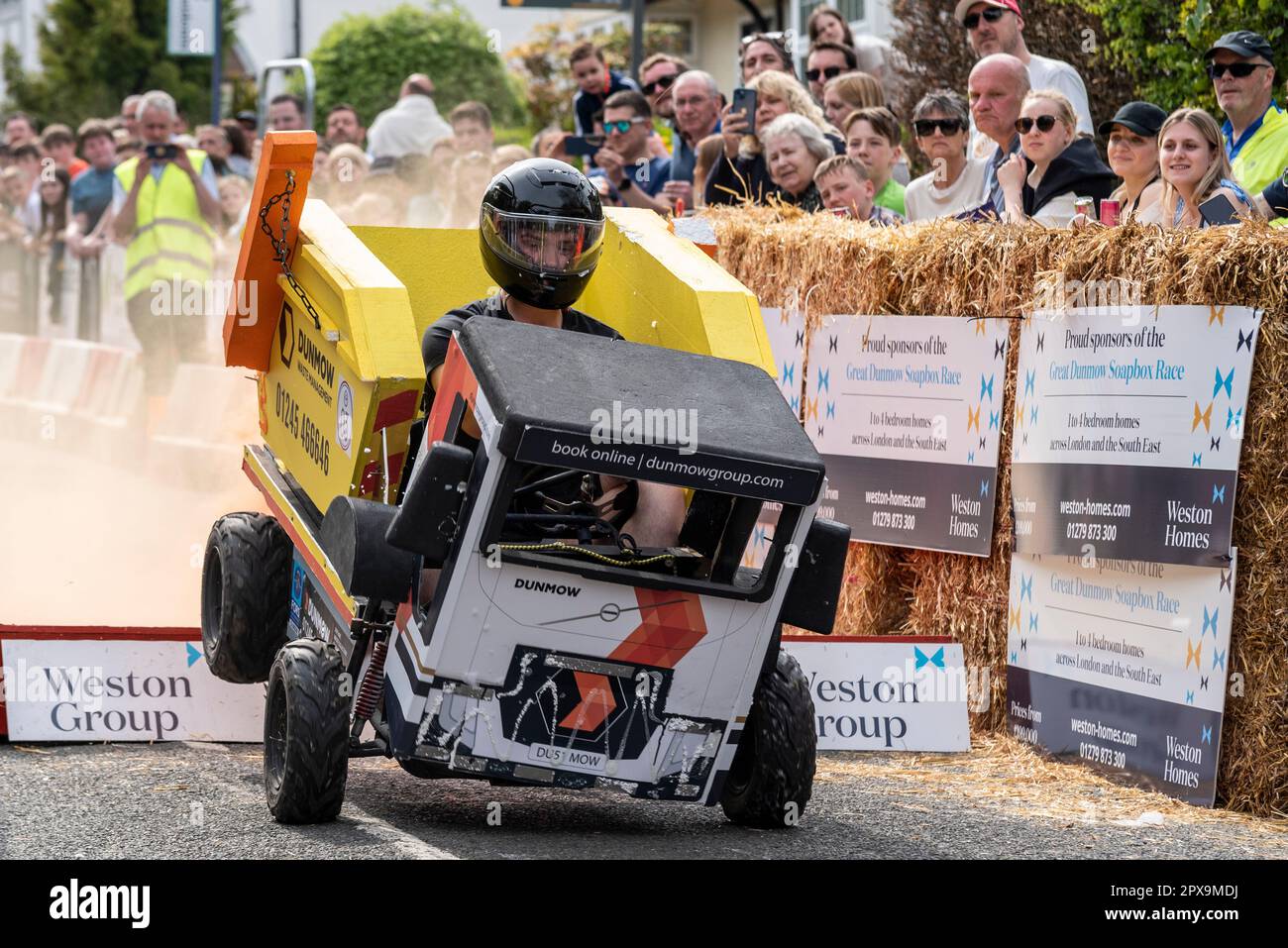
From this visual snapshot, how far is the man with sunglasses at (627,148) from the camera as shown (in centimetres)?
1275

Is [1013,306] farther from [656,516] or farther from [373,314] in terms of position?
[373,314]

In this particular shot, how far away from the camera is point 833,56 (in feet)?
42.5

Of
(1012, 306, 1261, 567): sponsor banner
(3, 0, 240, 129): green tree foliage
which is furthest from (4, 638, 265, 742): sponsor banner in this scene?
(3, 0, 240, 129): green tree foliage

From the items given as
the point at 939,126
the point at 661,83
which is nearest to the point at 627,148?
the point at 661,83

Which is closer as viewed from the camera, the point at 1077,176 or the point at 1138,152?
the point at 1138,152

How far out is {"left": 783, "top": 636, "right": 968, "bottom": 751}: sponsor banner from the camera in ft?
26.6

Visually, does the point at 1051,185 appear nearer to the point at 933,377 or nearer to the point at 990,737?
the point at 933,377

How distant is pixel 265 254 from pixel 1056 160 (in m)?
3.73

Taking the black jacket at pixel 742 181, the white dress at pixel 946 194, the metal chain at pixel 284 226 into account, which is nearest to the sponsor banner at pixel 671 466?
the metal chain at pixel 284 226

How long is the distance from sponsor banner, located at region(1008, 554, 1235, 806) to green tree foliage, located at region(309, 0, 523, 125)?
37.6 m

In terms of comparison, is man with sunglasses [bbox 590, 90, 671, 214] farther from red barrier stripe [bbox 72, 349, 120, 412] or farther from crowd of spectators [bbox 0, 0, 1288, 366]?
red barrier stripe [bbox 72, 349, 120, 412]

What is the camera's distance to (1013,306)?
8234 millimetres

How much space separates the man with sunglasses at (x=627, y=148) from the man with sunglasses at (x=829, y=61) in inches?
45.8
